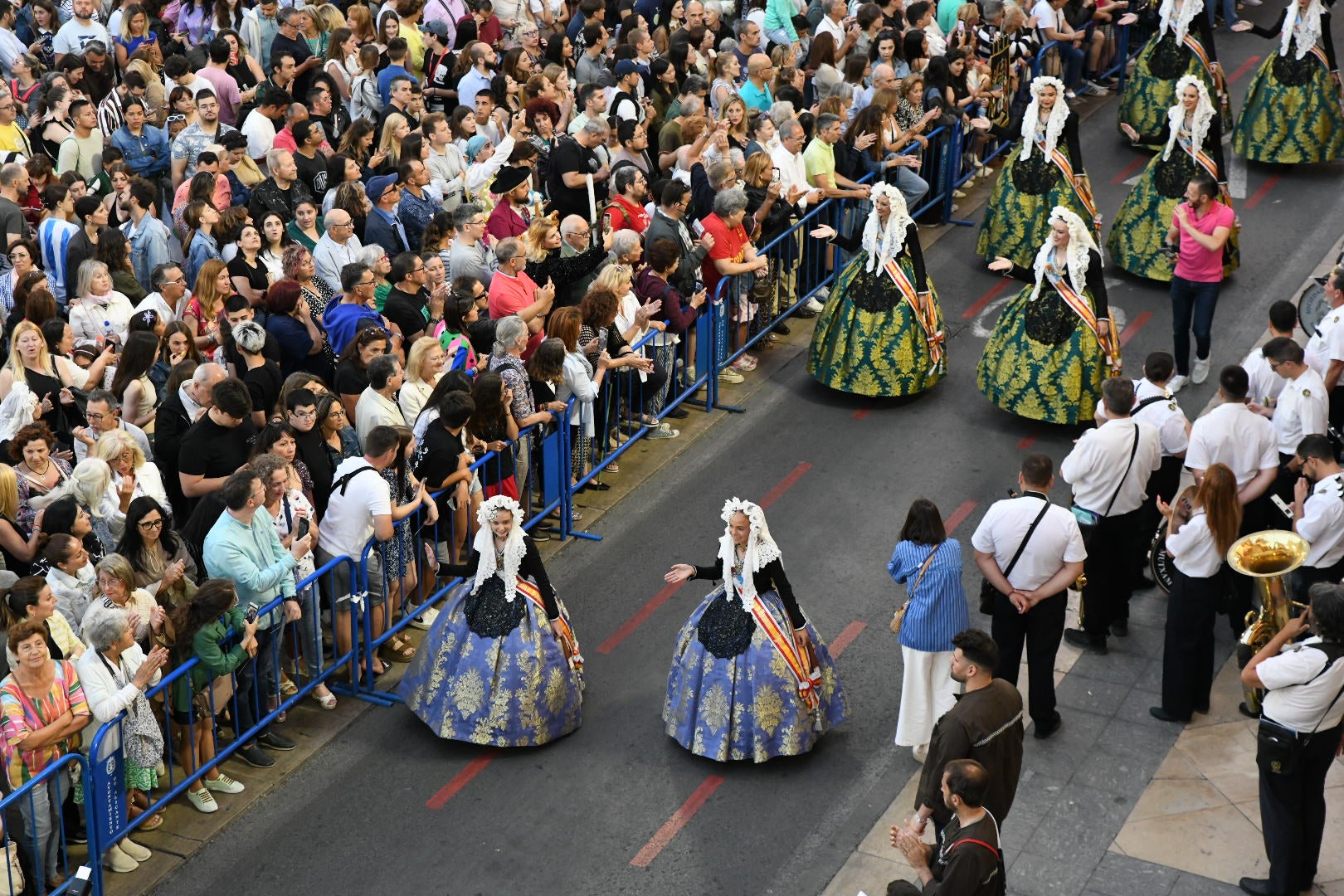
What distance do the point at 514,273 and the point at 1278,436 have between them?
232 inches

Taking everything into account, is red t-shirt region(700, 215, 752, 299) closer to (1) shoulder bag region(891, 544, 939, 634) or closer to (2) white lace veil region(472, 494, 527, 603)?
(2) white lace veil region(472, 494, 527, 603)

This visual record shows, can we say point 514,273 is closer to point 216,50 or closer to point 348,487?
point 348,487

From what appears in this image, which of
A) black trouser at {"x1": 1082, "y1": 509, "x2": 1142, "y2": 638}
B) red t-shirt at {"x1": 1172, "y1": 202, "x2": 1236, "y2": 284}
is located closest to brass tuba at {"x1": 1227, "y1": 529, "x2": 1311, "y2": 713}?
black trouser at {"x1": 1082, "y1": 509, "x2": 1142, "y2": 638}

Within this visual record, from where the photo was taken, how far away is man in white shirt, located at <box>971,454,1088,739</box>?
10711mm

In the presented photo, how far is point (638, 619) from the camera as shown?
42.0 ft

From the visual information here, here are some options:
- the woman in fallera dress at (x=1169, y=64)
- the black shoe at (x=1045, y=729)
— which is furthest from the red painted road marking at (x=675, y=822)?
the woman in fallera dress at (x=1169, y=64)

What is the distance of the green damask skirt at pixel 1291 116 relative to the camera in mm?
19875

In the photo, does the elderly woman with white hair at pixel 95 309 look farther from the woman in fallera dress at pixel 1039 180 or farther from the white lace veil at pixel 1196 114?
the white lace veil at pixel 1196 114

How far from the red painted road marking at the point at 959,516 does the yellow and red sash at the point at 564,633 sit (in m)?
3.78

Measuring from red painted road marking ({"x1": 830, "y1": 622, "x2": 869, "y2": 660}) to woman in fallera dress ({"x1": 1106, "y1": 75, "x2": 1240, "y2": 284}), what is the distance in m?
5.82

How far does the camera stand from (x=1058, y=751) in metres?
11.3

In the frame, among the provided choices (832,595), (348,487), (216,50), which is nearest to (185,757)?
(348,487)

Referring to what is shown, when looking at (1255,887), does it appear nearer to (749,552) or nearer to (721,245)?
(749,552)

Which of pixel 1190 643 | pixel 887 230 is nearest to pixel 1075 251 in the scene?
pixel 887 230
